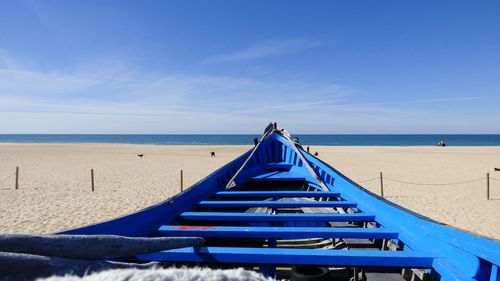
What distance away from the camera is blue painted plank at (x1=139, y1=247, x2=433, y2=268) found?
8.46 feet

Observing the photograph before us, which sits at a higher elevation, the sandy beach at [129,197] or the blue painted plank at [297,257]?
the blue painted plank at [297,257]

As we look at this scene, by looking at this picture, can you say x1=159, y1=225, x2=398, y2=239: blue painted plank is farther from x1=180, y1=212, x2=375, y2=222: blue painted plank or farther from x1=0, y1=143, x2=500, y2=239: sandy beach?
x1=0, y1=143, x2=500, y2=239: sandy beach

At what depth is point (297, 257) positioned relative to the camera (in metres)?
2.64

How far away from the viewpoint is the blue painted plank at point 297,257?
8.46 ft

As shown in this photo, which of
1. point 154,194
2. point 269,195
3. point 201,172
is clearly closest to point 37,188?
point 154,194

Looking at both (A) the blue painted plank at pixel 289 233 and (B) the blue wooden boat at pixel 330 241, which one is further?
(A) the blue painted plank at pixel 289 233

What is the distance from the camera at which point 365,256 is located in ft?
8.54

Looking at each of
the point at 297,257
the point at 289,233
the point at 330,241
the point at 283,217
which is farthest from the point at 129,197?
the point at 297,257

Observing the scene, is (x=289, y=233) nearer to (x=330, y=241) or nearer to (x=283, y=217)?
(x=283, y=217)

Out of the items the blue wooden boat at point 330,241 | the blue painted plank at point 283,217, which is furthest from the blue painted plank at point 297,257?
the blue painted plank at point 283,217

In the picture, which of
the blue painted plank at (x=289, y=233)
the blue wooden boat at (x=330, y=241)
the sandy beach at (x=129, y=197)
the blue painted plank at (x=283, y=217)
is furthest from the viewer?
the sandy beach at (x=129, y=197)

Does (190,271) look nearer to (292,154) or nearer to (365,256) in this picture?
(365,256)

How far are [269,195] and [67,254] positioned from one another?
4.26 metres

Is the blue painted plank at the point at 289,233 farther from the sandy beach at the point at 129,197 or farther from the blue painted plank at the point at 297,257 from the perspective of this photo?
the sandy beach at the point at 129,197
